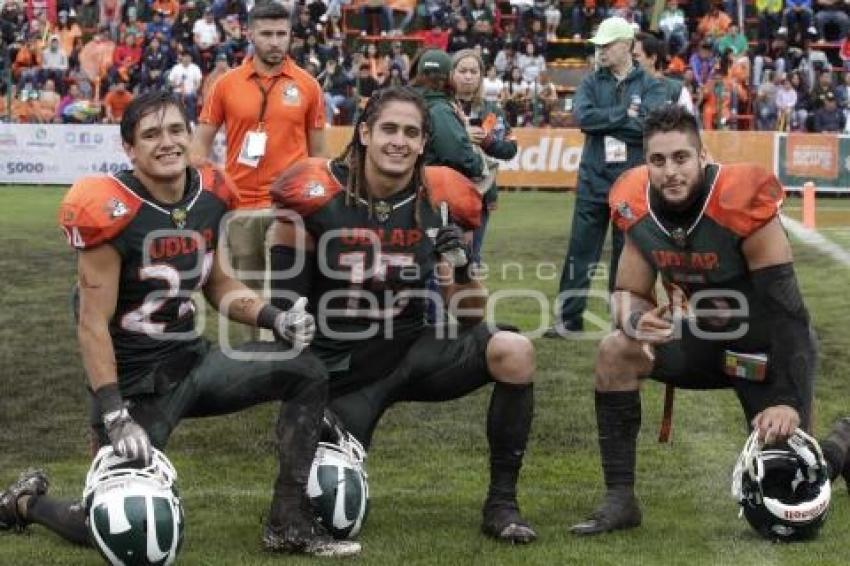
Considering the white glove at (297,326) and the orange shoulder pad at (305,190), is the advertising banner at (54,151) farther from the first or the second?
the white glove at (297,326)

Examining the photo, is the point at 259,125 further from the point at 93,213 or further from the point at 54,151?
the point at 54,151

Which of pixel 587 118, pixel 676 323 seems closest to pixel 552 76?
pixel 587 118

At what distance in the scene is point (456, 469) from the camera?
631cm

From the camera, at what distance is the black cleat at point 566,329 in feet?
31.4

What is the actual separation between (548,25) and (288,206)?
22.8 metres

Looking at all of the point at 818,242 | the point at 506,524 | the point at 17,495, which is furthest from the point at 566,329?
the point at 818,242

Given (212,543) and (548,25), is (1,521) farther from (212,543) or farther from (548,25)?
(548,25)

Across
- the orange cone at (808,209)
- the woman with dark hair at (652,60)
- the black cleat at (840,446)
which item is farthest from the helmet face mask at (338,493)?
the orange cone at (808,209)

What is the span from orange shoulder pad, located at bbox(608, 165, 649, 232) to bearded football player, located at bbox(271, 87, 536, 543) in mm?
534

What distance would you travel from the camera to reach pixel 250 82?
8.45 meters

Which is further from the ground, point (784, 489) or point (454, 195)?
point (454, 195)

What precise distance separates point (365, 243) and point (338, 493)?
92 cm

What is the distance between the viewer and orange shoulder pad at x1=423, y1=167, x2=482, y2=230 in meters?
5.64

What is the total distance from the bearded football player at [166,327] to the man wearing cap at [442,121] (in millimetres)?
3250
